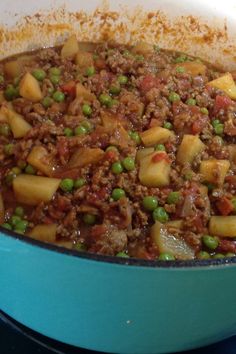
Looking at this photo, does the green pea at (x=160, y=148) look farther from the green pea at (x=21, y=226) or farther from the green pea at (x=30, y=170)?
the green pea at (x=21, y=226)

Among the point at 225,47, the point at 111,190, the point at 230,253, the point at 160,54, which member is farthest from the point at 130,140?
the point at 225,47

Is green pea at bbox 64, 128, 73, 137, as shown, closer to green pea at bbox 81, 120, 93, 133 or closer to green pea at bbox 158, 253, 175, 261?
green pea at bbox 81, 120, 93, 133

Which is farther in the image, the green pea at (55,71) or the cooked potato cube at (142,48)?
the cooked potato cube at (142,48)

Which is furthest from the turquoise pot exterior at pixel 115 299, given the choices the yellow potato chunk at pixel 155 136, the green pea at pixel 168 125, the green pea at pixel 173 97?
the green pea at pixel 173 97

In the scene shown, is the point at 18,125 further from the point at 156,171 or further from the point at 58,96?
the point at 156,171

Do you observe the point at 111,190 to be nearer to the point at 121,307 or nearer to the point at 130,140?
the point at 130,140

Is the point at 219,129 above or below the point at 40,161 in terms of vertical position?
above

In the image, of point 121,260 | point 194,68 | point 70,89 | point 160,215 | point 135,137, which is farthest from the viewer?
point 194,68

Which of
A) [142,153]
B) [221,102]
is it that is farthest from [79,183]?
[221,102]
